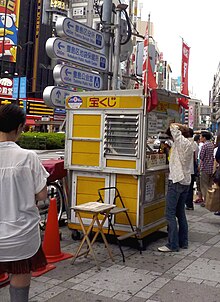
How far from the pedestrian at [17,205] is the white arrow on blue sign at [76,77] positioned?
4.09 meters

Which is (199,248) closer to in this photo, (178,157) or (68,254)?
(178,157)

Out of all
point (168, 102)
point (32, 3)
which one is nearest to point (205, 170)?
point (168, 102)

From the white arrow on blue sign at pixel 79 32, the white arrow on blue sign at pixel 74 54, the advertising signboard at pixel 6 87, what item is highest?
the advertising signboard at pixel 6 87


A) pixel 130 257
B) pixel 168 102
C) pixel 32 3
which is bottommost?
pixel 130 257

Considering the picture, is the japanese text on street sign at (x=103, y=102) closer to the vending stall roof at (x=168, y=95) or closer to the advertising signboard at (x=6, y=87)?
the vending stall roof at (x=168, y=95)

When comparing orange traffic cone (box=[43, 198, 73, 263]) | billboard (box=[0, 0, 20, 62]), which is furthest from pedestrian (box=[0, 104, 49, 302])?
billboard (box=[0, 0, 20, 62])

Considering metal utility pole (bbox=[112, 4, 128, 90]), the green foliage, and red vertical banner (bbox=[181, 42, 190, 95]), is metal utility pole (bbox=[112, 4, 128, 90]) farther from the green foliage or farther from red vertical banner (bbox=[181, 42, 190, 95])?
the green foliage

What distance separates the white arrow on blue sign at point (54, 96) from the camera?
6695mm

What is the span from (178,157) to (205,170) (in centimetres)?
374

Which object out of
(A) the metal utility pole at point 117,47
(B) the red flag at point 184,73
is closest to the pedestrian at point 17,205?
(B) the red flag at point 184,73

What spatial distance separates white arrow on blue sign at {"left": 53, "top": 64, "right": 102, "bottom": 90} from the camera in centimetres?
685

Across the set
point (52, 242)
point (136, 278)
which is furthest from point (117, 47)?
point (136, 278)

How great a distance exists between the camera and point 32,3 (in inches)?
1891

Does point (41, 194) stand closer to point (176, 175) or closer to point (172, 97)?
point (176, 175)
